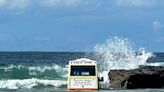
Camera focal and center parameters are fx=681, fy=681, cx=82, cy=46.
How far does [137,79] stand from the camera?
155ft

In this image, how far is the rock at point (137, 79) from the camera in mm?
47000

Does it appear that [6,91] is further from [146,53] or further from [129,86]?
[146,53]

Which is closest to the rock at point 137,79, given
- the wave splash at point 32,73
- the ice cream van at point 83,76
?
the ice cream van at point 83,76

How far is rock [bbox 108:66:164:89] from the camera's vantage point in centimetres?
4700

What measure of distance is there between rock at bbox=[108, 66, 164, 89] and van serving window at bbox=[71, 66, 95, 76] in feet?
12.6

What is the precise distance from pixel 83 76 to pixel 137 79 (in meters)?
5.17

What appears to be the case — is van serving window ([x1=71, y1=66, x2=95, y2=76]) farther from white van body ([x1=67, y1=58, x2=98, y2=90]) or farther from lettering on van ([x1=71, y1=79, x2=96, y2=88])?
lettering on van ([x1=71, y1=79, x2=96, y2=88])

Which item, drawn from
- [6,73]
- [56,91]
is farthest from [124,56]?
[56,91]

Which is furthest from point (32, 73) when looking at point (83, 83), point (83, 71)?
point (83, 83)

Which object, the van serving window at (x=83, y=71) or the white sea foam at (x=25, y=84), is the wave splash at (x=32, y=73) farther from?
the van serving window at (x=83, y=71)

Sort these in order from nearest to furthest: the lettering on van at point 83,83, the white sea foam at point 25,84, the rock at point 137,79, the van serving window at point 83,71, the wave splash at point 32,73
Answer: the lettering on van at point 83,83 → the van serving window at point 83,71 → the rock at point 137,79 → the white sea foam at point 25,84 → the wave splash at point 32,73

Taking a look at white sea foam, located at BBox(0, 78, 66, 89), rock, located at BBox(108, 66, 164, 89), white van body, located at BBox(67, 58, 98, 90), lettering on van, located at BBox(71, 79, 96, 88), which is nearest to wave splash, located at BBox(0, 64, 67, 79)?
white sea foam, located at BBox(0, 78, 66, 89)

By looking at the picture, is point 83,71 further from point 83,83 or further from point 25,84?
point 25,84

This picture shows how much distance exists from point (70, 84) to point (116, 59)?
64.1 ft
